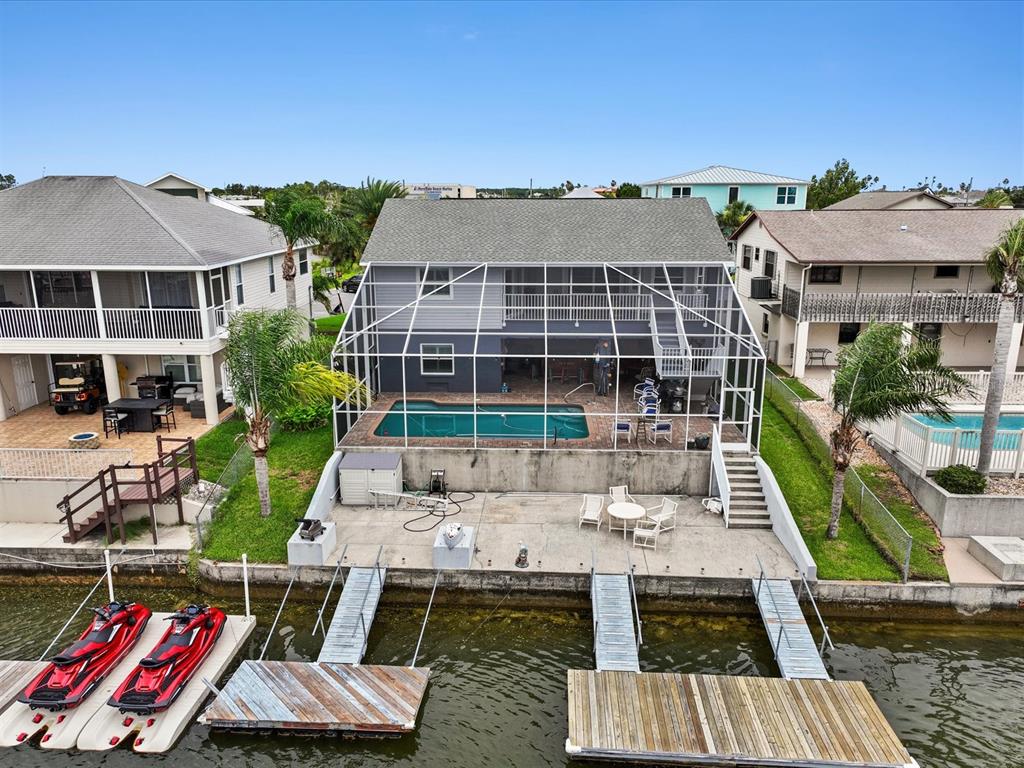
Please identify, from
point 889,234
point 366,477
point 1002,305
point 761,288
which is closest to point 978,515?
point 1002,305

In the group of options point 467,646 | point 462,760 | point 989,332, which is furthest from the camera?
point 989,332

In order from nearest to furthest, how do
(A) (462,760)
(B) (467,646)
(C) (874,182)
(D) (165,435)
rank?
1. (A) (462,760)
2. (B) (467,646)
3. (D) (165,435)
4. (C) (874,182)

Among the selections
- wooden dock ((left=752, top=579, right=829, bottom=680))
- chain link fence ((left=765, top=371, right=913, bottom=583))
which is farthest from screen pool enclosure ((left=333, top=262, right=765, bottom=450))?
wooden dock ((left=752, top=579, right=829, bottom=680))

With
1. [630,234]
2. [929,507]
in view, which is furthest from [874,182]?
[929,507]

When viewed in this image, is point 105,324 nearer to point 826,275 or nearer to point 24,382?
point 24,382

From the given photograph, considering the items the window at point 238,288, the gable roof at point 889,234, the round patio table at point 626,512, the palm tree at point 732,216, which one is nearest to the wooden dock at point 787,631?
the round patio table at point 626,512

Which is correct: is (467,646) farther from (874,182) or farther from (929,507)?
(874,182)

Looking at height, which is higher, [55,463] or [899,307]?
[899,307]
